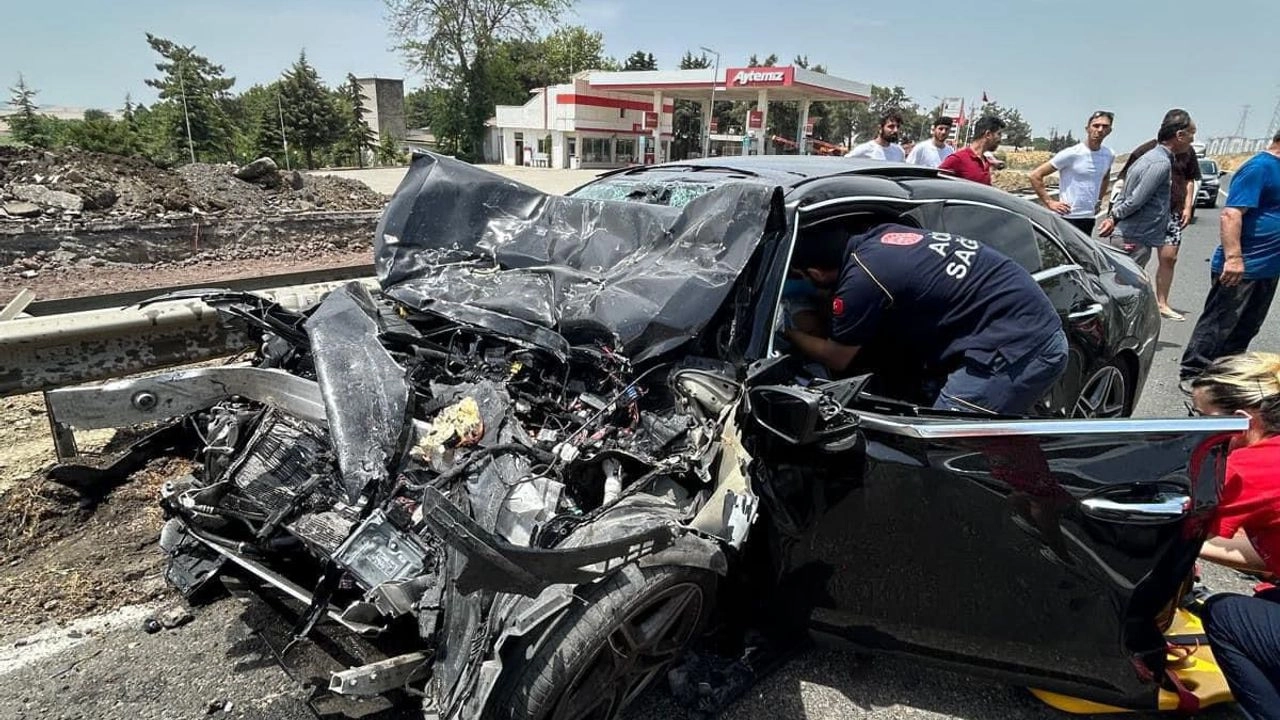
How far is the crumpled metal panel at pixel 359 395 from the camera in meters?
2.07

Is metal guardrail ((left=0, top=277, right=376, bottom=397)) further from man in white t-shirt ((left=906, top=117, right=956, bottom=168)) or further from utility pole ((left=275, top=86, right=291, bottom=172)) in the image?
utility pole ((left=275, top=86, right=291, bottom=172))

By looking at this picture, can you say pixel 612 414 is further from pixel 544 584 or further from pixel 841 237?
pixel 841 237

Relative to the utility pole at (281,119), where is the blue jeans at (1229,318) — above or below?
below

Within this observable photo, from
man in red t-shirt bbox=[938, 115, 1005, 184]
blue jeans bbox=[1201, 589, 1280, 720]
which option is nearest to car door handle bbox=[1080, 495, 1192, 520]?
blue jeans bbox=[1201, 589, 1280, 720]

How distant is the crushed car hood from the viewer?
244 cm

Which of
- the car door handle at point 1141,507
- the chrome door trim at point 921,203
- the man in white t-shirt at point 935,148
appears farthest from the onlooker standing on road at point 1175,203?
the car door handle at point 1141,507

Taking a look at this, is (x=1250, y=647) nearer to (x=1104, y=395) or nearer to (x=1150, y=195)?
(x=1104, y=395)

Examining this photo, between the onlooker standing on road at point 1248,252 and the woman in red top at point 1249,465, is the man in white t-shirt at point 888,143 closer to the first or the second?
the onlooker standing on road at point 1248,252

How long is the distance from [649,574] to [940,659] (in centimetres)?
98

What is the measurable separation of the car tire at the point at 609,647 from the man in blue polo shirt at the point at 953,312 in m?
1.12

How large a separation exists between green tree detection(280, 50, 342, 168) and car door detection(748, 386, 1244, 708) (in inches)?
1630

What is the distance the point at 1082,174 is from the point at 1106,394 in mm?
3629

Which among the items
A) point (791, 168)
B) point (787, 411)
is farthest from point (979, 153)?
point (787, 411)

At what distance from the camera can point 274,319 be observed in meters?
2.70
